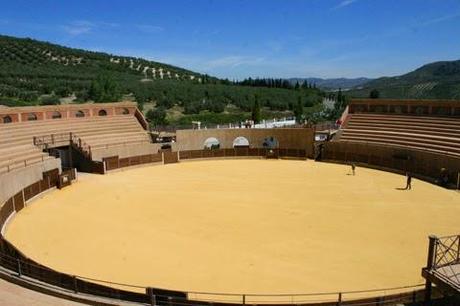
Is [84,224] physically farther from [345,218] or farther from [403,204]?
[403,204]

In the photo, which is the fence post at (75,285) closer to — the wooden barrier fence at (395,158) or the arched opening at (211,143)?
the wooden barrier fence at (395,158)

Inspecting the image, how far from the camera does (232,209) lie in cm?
2439

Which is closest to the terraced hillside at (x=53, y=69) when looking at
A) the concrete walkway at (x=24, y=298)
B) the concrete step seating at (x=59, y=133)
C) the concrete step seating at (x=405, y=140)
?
the concrete step seating at (x=59, y=133)

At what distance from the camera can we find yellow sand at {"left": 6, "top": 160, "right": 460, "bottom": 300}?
1591cm

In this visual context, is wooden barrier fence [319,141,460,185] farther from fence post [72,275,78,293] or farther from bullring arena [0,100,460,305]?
fence post [72,275,78,293]

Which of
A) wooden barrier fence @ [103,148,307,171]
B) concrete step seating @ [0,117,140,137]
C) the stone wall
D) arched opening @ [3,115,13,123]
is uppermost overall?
arched opening @ [3,115,13,123]

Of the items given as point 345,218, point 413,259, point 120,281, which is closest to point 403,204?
point 345,218

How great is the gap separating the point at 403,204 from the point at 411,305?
14.5 m

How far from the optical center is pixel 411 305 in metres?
12.0

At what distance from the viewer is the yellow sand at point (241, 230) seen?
52.2 ft

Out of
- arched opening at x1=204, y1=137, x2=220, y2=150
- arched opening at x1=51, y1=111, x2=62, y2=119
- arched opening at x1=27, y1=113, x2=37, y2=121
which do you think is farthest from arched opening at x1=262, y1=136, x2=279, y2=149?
arched opening at x1=27, y1=113, x2=37, y2=121

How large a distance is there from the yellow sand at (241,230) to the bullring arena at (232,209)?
9 cm

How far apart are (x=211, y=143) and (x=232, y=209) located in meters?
21.3

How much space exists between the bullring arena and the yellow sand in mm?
92
